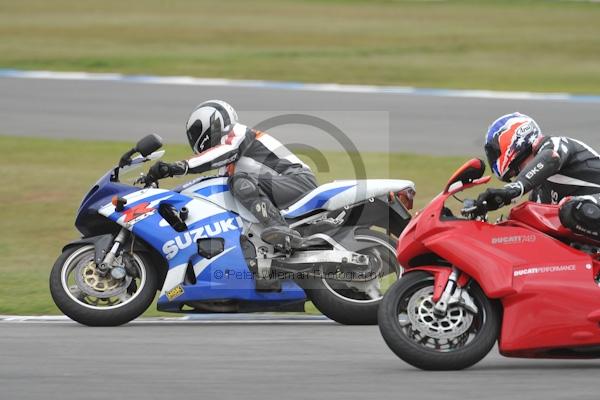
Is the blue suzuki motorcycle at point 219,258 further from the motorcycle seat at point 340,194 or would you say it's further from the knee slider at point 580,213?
the knee slider at point 580,213

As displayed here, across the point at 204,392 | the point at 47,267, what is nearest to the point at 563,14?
the point at 47,267

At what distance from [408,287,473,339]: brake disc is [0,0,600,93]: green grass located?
15.2 m

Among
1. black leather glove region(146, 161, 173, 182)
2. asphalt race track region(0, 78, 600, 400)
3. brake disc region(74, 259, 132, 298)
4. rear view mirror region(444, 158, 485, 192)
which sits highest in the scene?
rear view mirror region(444, 158, 485, 192)

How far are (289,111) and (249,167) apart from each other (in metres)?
9.69

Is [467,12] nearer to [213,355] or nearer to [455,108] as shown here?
[455,108]

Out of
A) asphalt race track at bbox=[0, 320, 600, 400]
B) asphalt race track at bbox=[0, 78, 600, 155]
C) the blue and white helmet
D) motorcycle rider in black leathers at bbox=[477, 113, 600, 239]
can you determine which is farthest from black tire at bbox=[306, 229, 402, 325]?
asphalt race track at bbox=[0, 78, 600, 155]

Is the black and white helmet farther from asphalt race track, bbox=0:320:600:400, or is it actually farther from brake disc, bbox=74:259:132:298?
asphalt race track, bbox=0:320:600:400

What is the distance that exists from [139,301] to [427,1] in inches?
1006

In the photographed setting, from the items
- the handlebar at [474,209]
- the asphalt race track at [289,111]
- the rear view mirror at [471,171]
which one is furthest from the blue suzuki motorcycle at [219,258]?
the asphalt race track at [289,111]

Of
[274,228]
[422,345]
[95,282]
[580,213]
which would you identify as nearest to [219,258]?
[274,228]

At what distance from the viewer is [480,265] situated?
24.0 ft

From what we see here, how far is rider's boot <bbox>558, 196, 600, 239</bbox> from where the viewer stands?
7297mm

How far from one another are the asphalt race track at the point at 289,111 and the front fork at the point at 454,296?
10.0 m

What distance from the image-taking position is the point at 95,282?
9242 millimetres
